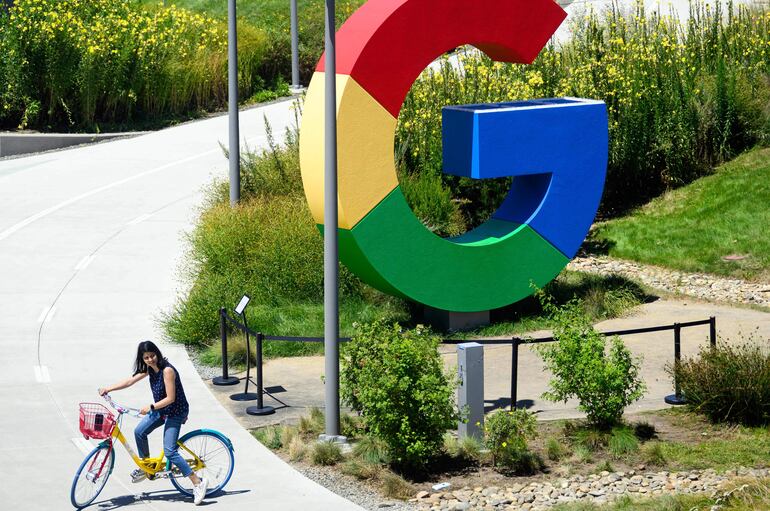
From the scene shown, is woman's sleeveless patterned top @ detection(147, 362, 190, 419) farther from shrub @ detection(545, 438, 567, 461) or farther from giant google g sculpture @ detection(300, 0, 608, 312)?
giant google g sculpture @ detection(300, 0, 608, 312)

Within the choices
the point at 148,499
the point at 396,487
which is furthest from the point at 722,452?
the point at 148,499

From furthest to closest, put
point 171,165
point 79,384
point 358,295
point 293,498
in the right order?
point 171,165 → point 358,295 → point 79,384 → point 293,498

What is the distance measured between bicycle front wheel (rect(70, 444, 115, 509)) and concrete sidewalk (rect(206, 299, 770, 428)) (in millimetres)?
2433

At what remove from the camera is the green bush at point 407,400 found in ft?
36.1

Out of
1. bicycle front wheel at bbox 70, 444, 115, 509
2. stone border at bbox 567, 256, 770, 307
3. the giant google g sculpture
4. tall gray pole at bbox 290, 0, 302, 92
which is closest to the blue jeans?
bicycle front wheel at bbox 70, 444, 115, 509

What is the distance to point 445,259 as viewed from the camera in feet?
50.2

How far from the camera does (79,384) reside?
43.9 feet

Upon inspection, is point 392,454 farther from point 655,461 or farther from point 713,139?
point 713,139

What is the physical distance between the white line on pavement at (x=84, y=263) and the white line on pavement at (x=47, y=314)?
5.51 ft

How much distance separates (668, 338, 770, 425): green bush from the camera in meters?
12.3

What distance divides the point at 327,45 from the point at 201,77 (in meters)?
16.8

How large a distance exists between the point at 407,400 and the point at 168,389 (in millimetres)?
2100

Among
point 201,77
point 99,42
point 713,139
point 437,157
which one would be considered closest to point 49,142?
point 99,42

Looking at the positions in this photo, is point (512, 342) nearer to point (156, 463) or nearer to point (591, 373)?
point (591, 373)
